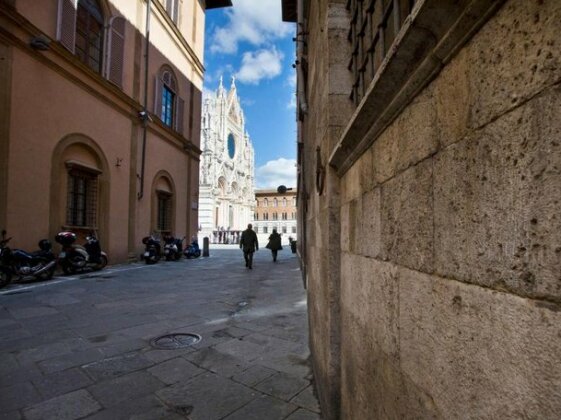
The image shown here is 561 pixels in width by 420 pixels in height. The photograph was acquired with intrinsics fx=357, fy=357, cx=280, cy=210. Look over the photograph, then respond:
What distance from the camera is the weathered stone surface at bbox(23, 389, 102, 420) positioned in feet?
8.09

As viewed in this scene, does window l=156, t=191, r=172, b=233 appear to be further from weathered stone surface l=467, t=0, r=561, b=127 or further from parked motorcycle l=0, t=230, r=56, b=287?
weathered stone surface l=467, t=0, r=561, b=127

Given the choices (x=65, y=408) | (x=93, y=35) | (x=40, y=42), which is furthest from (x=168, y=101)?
(x=65, y=408)

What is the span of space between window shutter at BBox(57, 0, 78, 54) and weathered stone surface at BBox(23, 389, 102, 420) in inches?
397

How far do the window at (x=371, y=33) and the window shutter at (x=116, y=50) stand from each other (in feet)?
39.5

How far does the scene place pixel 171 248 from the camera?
585 inches

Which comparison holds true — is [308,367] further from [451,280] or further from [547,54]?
Result: [547,54]

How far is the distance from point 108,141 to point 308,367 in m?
11.1

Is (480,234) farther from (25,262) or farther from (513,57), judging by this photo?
(25,262)

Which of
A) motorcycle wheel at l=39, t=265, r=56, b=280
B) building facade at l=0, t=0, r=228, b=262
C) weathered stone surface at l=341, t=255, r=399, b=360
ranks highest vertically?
building facade at l=0, t=0, r=228, b=262

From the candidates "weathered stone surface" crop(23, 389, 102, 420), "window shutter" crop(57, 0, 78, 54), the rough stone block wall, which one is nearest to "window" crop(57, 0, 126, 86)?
"window shutter" crop(57, 0, 78, 54)

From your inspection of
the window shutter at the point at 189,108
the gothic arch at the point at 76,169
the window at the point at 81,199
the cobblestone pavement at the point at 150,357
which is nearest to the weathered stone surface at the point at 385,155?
the cobblestone pavement at the point at 150,357

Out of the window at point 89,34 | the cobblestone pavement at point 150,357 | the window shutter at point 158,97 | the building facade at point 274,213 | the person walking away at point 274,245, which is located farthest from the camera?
the building facade at point 274,213

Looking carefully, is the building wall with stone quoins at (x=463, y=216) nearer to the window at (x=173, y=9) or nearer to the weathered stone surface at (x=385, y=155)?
the weathered stone surface at (x=385, y=155)

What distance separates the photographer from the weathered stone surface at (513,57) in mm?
634
